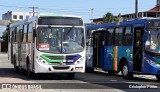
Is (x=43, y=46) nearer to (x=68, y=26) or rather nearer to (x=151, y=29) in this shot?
(x=68, y=26)

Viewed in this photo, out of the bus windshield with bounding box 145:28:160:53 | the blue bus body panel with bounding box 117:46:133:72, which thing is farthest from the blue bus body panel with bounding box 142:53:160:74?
the blue bus body panel with bounding box 117:46:133:72

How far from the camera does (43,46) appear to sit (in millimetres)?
20516

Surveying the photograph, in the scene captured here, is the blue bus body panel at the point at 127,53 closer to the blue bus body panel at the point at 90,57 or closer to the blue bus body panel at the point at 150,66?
the blue bus body panel at the point at 150,66

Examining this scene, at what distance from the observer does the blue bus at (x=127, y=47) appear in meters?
20.0

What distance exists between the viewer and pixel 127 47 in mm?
21875

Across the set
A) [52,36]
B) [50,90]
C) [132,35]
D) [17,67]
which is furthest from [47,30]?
[17,67]

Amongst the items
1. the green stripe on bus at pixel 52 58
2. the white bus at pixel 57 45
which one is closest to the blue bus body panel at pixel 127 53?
the white bus at pixel 57 45

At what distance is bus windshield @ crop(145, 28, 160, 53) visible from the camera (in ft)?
65.2

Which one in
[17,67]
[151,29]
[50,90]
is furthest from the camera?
[17,67]

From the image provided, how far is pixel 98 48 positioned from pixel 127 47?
190 inches

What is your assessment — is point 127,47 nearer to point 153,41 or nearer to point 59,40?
point 153,41

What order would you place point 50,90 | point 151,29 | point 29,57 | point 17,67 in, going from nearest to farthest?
point 50,90, point 151,29, point 29,57, point 17,67

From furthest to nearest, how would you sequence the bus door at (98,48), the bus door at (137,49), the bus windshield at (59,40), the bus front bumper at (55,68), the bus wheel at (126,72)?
the bus door at (98,48) → the bus wheel at (126,72) → the bus door at (137,49) → the bus windshield at (59,40) → the bus front bumper at (55,68)

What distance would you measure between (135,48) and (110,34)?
3698mm
